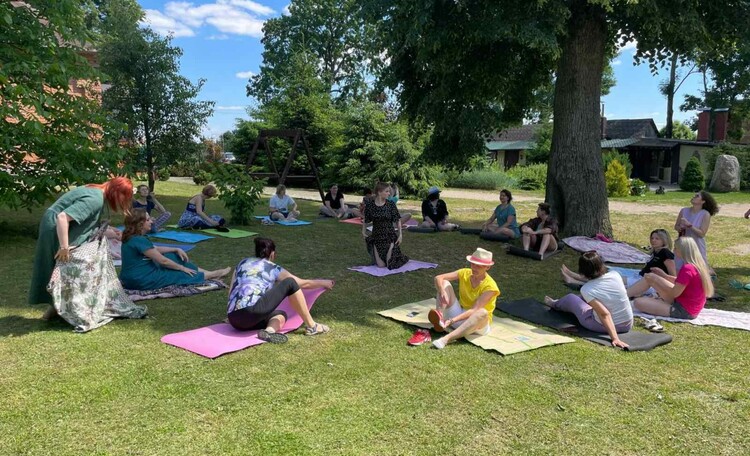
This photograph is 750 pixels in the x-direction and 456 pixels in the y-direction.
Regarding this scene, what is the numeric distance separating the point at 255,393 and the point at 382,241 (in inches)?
181

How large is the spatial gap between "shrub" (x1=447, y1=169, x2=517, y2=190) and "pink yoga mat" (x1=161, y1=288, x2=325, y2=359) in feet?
76.1

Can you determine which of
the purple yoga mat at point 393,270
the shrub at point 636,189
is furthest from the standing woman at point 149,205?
the shrub at point 636,189

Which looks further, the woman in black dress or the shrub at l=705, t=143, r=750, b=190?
the shrub at l=705, t=143, r=750, b=190

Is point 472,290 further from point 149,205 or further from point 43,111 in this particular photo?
point 149,205

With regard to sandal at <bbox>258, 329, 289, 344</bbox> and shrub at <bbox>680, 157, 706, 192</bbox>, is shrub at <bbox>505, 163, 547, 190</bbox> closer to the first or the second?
shrub at <bbox>680, 157, 706, 192</bbox>

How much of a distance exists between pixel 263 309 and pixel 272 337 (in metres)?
0.27

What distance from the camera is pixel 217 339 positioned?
5.11 metres

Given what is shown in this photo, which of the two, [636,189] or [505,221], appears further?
[636,189]

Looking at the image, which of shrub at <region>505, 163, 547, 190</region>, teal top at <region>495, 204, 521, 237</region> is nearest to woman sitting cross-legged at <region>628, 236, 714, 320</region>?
teal top at <region>495, 204, 521, 237</region>

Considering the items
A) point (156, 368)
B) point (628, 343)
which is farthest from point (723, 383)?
point (156, 368)

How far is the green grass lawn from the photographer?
3441 millimetres

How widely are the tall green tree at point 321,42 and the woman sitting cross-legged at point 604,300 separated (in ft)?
148

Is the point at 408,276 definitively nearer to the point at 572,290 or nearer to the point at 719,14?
the point at 572,290

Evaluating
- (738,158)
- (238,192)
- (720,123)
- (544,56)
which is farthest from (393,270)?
(720,123)
